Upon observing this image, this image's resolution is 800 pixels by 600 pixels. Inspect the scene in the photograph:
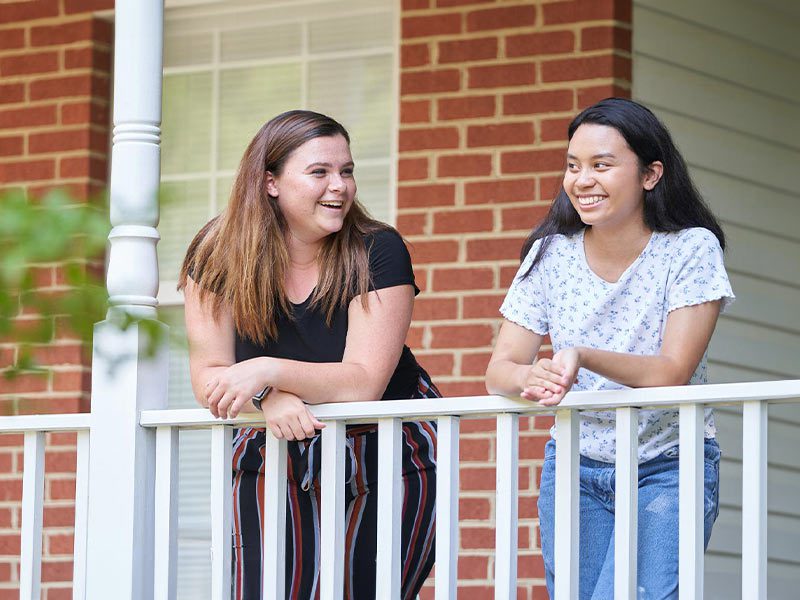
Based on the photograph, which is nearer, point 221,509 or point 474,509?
point 221,509

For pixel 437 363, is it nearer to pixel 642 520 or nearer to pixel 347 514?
pixel 347 514

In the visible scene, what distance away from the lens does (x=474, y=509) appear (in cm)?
485

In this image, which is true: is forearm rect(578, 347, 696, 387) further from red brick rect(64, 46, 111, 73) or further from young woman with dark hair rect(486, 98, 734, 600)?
red brick rect(64, 46, 111, 73)

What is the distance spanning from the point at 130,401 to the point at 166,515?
11.8 inches

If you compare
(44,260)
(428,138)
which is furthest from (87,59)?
(44,260)

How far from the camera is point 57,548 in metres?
5.42

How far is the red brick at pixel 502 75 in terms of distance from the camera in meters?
4.93

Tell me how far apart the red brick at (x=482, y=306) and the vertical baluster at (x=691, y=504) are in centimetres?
218

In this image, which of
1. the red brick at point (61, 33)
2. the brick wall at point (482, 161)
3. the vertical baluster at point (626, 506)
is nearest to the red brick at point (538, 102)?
the brick wall at point (482, 161)

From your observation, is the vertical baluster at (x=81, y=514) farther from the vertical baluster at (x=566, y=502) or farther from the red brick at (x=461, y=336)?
the red brick at (x=461, y=336)

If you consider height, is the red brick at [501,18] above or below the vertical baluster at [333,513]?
above

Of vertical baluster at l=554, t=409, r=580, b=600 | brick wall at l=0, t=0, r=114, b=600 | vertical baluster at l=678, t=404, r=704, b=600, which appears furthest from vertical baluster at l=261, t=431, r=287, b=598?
brick wall at l=0, t=0, r=114, b=600

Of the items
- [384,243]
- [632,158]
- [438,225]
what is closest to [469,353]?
[438,225]

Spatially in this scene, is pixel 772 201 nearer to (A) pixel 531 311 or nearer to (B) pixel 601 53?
(B) pixel 601 53
